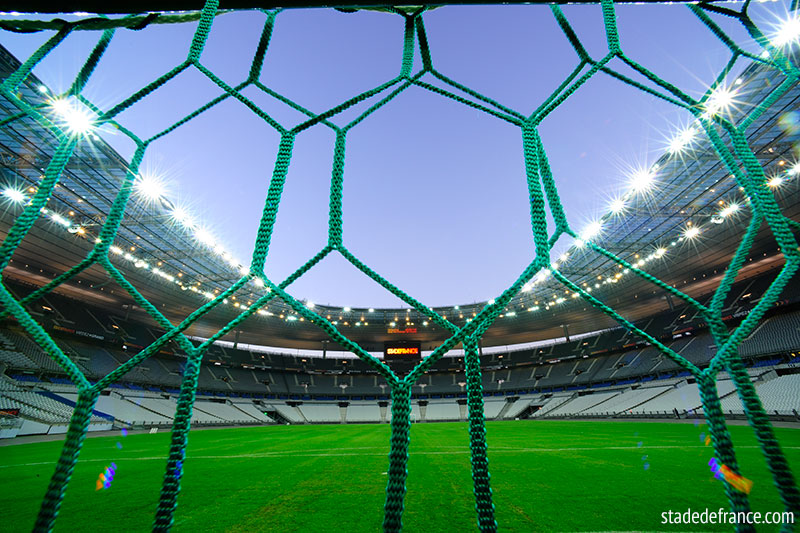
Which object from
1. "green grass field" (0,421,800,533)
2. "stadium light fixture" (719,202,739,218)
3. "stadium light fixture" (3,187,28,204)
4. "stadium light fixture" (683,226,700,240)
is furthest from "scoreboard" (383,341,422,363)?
"stadium light fixture" (3,187,28,204)

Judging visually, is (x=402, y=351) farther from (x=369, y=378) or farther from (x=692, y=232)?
(x=692, y=232)

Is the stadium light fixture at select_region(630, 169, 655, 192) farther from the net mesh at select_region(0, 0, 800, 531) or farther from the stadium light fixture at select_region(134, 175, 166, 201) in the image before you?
the stadium light fixture at select_region(134, 175, 166, 201)

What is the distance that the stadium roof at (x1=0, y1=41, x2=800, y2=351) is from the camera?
12336 mm

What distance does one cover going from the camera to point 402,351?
29.9 meters

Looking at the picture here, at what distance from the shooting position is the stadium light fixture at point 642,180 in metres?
14.8

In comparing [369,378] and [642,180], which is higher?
[642,180]

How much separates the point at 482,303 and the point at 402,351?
8499 millimetres

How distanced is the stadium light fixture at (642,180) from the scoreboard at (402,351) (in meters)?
20.5

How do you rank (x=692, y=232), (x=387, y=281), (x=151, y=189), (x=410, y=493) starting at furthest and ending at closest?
(x=692, y=232)
(x=151, y=189)
(x=410, y=493)
(x=387, y=281)

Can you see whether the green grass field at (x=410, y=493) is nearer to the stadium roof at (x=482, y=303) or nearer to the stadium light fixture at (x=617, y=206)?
the stadium roof at (x=482, y=303)

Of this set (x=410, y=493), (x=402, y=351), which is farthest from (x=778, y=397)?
(x=410, y=493)

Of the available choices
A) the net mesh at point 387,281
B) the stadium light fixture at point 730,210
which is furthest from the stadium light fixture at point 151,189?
the stadium light fixture at point 730,210

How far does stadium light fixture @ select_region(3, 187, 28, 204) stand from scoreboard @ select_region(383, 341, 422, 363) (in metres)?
23.9

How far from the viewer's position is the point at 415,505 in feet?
13.1
